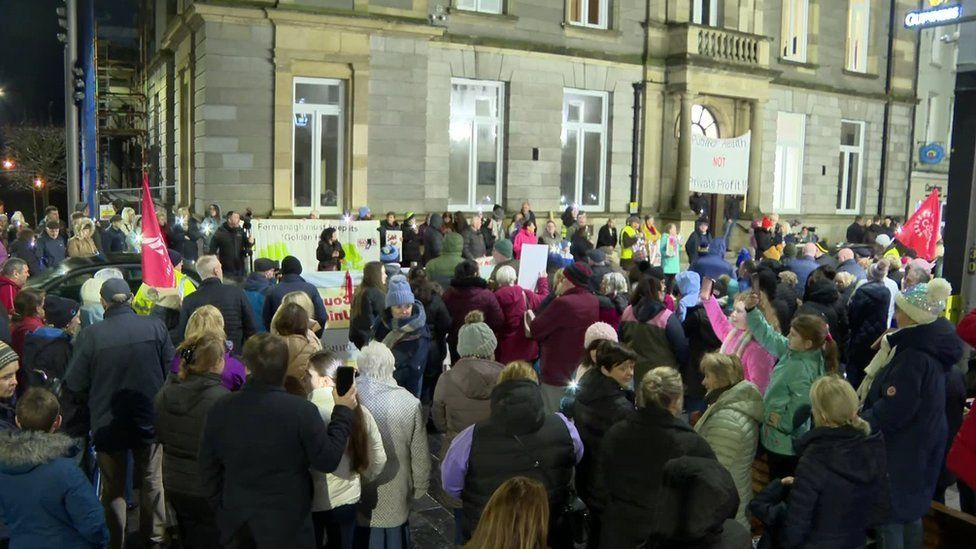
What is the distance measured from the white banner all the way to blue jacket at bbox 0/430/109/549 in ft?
59.9

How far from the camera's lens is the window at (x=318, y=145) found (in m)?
18.2

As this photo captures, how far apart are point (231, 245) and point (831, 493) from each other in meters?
11.8

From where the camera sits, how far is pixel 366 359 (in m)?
5.13

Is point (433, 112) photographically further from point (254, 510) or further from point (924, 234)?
point (254, 510)

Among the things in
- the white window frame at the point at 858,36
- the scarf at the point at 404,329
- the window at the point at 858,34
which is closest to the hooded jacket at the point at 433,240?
the scarf at the point at 404,329

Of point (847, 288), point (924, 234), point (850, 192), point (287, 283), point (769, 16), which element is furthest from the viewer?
point (850, 192)

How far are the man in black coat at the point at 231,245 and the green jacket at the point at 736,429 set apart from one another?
10.7 m

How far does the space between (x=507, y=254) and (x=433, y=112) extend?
29.4 ft

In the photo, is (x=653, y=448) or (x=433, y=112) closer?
(x=653, y=448)

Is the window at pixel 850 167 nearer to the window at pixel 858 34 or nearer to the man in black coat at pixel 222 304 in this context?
the window at pixel 858 34

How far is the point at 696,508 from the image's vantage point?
3457 millimetres

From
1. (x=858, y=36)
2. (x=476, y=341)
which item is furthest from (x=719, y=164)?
(x=476, y=341)

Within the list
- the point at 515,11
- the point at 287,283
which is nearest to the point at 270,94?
the point at 515,11

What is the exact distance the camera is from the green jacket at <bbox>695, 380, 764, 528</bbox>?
5.04m
